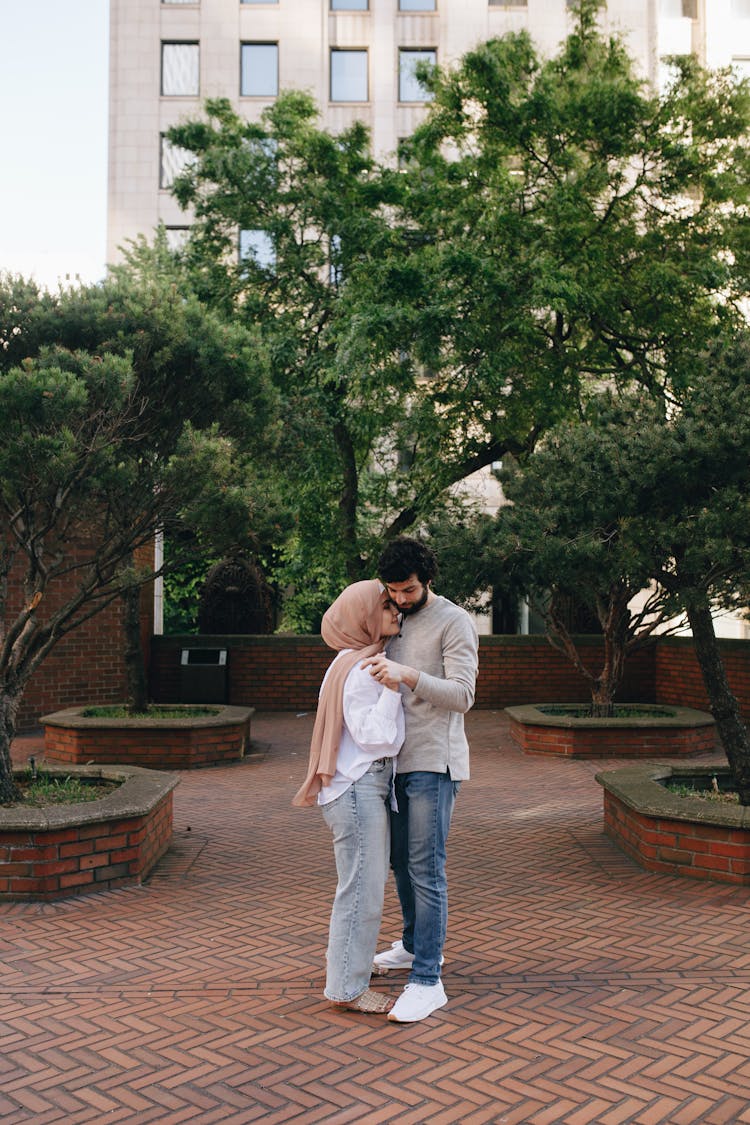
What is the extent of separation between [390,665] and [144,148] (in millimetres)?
32285

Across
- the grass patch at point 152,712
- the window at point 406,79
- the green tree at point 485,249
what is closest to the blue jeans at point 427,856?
the green tree at point 485,249

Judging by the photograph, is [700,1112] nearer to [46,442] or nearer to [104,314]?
[46,442]

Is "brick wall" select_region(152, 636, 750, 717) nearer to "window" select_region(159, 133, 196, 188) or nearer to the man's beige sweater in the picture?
the man's beige sweater

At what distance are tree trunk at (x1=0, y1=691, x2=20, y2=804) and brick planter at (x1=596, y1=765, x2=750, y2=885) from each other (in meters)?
3.85

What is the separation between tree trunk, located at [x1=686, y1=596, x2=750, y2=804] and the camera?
6844 millimetres

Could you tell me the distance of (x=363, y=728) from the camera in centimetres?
402

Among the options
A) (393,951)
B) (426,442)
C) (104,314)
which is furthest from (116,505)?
(426,442)

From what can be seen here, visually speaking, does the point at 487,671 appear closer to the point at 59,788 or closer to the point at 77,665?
the point at 77,665

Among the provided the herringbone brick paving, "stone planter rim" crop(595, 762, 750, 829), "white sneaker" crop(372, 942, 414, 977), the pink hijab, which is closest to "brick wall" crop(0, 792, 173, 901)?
the herringbone brick paving

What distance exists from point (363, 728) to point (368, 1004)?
1109mm

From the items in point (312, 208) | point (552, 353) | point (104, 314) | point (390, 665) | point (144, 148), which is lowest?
point (390, 665)

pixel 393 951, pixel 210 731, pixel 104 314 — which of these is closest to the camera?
pixel 393 951

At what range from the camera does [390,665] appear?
12.9ft

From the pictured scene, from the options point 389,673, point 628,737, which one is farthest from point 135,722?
point 389,673
